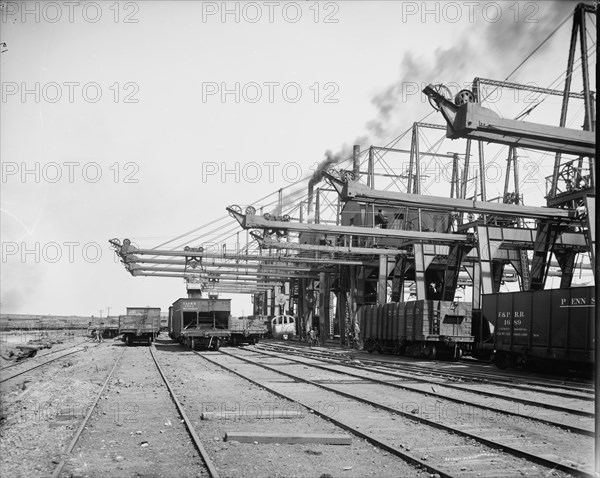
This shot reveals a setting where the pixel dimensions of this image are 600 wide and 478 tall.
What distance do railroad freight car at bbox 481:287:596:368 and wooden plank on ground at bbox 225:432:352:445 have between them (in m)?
10.6

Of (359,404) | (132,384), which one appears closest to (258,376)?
(132,384)

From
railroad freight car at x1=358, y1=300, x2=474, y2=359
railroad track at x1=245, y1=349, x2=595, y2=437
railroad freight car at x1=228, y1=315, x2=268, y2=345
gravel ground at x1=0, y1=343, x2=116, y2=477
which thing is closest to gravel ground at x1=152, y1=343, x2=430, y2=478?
gravel ground at x1=0, y1=343, x2=116, y2=477

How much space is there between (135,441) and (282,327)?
48.1 metres

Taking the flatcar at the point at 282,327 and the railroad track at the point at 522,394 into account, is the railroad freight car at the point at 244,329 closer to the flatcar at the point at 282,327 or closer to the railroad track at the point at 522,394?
the railroad track at the point at 522,394

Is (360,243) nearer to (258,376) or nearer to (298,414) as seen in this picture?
(258,376)

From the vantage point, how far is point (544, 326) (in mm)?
17547

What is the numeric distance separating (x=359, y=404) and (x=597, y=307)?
6.81 metres

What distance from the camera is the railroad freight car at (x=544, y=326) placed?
16.0 meters

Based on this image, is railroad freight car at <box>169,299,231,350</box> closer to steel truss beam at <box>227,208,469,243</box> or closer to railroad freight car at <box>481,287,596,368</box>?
steel truss beam at <box>227,208,469,243</box>

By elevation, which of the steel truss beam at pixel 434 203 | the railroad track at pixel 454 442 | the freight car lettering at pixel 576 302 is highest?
the steel truss beam at pixel 434 203

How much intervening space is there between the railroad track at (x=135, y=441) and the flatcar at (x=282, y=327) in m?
42.8

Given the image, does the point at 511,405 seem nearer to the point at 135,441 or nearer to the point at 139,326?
the point at 135,441

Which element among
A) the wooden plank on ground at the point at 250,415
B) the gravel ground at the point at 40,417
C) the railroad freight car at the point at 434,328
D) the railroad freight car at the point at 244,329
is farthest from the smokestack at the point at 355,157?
the wooden plank on ground at the point at 250,415

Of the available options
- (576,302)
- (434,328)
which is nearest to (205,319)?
(434,328)
